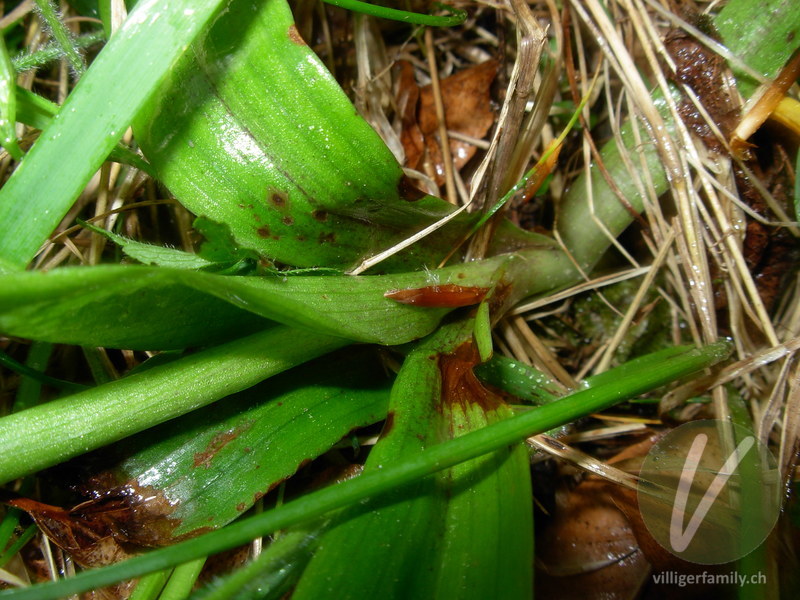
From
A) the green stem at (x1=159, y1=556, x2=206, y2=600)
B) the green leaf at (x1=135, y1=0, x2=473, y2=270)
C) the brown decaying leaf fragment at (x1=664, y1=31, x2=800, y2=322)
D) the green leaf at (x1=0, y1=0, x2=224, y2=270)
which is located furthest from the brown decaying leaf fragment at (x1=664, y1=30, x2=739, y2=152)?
the green stem at (x1=159, y1=556, x2=206, y2=600)

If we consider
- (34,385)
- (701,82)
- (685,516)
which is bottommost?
(685,516)

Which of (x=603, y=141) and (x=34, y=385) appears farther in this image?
(x=603, y=141)

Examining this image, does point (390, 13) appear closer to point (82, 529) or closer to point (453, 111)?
point (453, 111)

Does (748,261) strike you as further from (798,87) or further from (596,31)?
(596,31)

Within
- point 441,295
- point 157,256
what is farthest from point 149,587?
point 441,295

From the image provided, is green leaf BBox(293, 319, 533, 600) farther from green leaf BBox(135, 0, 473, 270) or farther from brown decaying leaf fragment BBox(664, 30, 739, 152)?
brown decaying leaf fragment BBox(664, 30, 739, 152)

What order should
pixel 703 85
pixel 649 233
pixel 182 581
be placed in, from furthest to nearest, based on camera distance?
pixel 649 233, pixel 703 85, pixel 182 581

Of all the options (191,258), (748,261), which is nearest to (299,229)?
(191,258)
